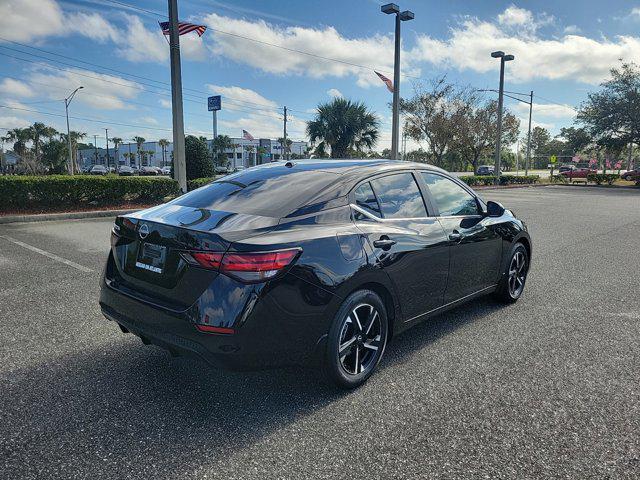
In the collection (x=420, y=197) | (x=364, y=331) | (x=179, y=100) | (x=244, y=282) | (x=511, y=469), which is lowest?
(x=511, y=469)

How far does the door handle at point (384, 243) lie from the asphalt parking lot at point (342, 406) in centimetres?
94

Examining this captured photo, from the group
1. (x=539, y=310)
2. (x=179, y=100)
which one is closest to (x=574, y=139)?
(x=179, y=100)

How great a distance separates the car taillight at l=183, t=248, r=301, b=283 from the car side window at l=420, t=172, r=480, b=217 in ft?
6.16

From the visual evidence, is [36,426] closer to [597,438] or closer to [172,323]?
[172,323]

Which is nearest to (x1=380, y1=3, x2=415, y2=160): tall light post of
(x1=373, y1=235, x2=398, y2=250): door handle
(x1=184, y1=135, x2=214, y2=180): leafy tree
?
(x1=184, y1=135, x2=214, y2=180): leafy tree

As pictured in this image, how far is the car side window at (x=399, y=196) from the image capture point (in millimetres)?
3596

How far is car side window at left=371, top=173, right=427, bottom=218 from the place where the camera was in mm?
3596

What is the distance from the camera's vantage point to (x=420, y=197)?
3938 mm

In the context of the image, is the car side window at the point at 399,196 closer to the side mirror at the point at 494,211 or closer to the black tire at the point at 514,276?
the side mirror at the point at 494,211

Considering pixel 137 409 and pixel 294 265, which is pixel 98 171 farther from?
pixel 294 265

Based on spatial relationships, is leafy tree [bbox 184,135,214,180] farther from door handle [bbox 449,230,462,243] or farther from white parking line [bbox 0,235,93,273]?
door handle [bbox 449,230,462,243]

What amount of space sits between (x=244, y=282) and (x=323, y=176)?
1190mm

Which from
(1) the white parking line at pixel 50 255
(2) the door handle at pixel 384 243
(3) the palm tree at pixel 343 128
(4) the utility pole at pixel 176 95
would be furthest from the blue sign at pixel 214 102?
(2) the door handle at pixel 384 243

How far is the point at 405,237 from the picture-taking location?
3527 mm
